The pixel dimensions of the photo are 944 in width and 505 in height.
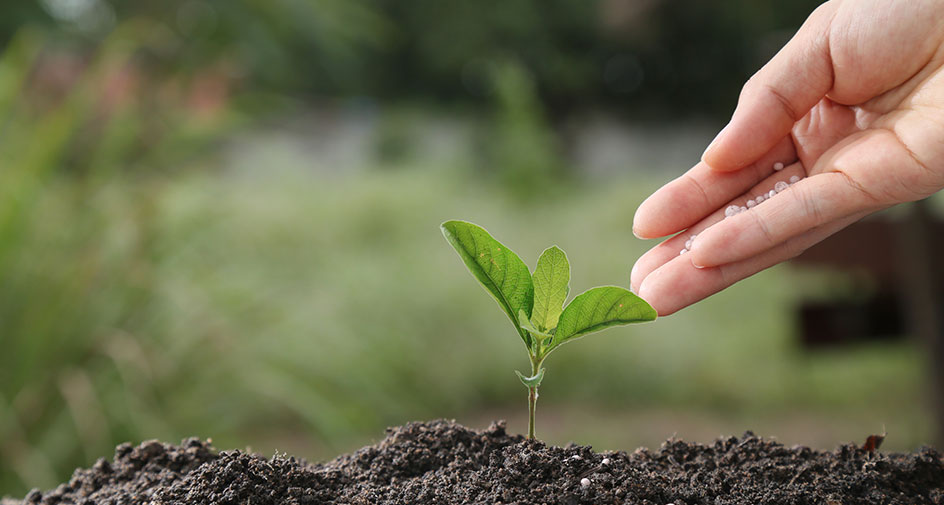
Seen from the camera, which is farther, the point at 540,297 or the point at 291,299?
the point at 291,299

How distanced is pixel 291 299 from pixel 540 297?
2168 mm

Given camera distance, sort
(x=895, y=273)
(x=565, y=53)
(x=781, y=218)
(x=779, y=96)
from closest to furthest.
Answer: (x=781, y=218), (x=779, y=96), (x=895, y=273), (x=565, y=53)

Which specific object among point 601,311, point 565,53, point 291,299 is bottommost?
point 601,311

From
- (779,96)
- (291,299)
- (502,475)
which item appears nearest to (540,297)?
(502,475)

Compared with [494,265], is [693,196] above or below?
above

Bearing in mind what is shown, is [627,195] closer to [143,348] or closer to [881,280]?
[881,280]

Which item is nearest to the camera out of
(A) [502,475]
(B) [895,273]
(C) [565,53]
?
(A) [502,475]

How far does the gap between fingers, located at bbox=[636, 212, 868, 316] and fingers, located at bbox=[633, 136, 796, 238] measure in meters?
0.07

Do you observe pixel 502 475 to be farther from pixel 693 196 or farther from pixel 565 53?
pixel 565 53

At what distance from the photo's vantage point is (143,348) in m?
1.95

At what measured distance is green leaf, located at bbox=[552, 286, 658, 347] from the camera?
65 centimetres

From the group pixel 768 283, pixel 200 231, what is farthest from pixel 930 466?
pixel 768 283

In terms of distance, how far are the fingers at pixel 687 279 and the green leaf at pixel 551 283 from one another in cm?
15

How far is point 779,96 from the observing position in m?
0.87
